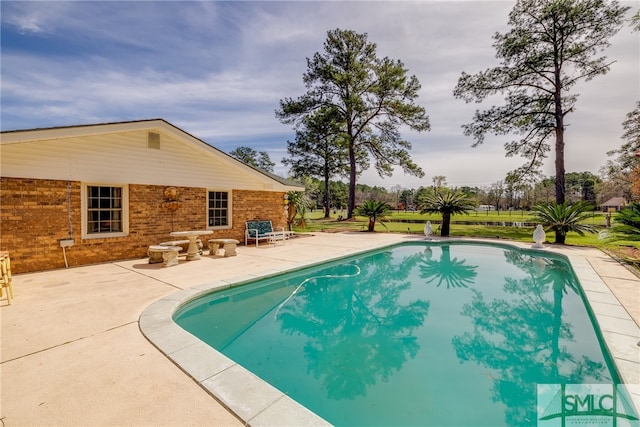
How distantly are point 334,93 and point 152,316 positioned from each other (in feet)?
86.8

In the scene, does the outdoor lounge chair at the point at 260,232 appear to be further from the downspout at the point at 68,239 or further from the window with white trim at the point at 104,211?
the downspout at the point at 68,239

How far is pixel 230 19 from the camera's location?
8586 mm

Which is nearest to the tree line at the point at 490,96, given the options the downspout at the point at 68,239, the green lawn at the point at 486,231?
the green lawn at the point at 486,231

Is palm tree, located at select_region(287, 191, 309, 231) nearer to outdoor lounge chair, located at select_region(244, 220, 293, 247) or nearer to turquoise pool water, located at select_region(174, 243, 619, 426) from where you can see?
outdoor lounge chair, located at select_region(244, 220, 293, 247)

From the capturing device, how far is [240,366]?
302 cm

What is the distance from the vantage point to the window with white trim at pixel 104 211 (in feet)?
25.9

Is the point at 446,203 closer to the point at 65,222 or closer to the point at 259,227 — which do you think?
the point at 259,227

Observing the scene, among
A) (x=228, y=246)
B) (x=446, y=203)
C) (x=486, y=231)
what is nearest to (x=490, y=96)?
(x=486, y=231)

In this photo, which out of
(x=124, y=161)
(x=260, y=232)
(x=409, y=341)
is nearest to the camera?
(x=409, y=341)

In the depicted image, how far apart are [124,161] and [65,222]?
2243 millimetres

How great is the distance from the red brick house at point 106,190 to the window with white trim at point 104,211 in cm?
2

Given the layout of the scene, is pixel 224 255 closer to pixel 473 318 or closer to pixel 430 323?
pixel 430 323

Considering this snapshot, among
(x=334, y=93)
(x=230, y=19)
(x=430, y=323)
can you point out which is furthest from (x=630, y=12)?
(x=430, y=323)

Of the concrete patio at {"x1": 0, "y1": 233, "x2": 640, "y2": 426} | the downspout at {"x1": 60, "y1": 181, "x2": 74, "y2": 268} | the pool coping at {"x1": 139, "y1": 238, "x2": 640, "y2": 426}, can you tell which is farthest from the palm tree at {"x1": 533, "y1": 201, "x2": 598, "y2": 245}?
the downspout at {"x1": 60, "y1": 181, "x2": 74, "y2": 268}
